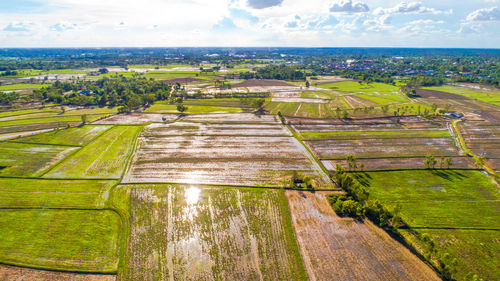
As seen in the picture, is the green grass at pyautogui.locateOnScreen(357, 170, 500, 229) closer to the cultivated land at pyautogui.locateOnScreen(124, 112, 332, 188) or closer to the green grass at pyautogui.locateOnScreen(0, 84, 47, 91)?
the cultivated land at pyautogui.locateOnScreen(124, 112, 332, 188)

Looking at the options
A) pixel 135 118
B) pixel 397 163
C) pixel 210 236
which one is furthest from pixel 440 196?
pixel 135 118

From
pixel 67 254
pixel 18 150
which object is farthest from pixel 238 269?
pixel 18 150

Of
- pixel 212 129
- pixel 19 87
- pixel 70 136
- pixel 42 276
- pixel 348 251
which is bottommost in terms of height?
pixel 42 276

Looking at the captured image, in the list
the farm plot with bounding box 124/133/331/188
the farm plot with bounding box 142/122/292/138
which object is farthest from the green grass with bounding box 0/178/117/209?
the farm plot with bounding box 142/122/292/138

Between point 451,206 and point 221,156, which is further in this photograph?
point 221,156

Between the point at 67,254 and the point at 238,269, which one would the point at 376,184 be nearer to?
the point at 238,269

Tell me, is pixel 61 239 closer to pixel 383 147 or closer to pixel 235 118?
pixel 235 118
